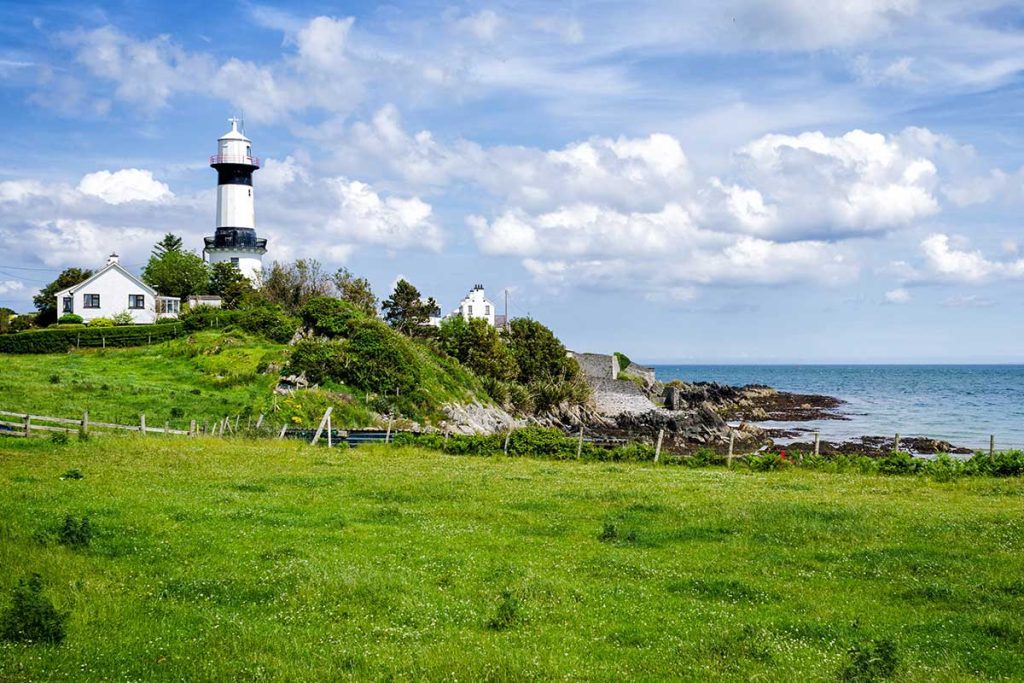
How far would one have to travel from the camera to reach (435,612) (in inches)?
589

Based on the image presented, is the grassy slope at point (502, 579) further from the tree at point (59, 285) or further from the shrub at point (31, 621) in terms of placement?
the tree at point (59, 285)

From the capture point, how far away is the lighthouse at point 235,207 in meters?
116

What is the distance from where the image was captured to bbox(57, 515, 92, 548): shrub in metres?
18.5

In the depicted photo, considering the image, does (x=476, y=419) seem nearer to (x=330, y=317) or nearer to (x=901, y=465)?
A: (x=330, y=317)

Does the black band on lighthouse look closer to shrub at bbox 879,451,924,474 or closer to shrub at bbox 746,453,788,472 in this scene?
shrub at bbox 746,453,788,472

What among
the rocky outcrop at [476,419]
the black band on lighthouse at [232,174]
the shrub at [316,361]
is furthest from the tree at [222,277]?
the rocky outcrop at [476,419]

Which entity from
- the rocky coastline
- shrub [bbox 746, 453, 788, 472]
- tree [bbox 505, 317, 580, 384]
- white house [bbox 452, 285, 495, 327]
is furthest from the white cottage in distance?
shrub [bbox 746, 453, 788, 472]

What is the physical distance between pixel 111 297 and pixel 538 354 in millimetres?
48685

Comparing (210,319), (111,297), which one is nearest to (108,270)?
(111,297)

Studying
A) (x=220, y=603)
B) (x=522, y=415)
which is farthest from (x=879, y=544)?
(x=522, y=415)

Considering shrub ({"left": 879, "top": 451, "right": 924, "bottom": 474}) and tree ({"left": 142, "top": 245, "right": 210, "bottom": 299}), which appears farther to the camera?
tree ({"left": 142, "top": 245, "right": 210, "bottom": 299})

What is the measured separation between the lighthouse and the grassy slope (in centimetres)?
9031

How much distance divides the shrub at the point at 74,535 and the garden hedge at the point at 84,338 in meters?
70.4

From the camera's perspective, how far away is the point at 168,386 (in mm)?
61219
